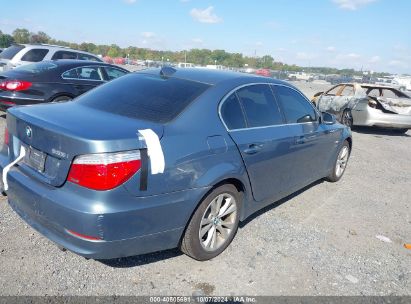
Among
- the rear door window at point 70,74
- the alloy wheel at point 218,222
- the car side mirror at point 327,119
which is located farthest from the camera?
the rear door window at point 70,74

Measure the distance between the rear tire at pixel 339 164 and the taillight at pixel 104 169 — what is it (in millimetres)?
4102

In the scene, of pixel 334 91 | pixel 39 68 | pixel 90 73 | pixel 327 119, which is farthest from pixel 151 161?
pixel 334 91

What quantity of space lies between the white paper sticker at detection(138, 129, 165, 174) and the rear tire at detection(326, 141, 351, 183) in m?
3.87

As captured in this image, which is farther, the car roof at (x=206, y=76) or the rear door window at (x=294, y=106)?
the rear door window at (x=294, y=106)

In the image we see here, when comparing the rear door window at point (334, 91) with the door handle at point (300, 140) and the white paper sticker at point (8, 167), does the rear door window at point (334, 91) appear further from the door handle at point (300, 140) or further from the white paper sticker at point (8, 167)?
the white paper sticker at point (8, 167)

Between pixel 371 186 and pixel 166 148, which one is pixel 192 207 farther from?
pixel 371 186

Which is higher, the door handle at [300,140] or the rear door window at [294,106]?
the rear door window at [294,106]

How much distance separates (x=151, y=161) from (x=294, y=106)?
8.13 ft

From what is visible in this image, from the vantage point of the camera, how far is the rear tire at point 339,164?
5.91 metres

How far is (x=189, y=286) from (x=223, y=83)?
1853 millimetres

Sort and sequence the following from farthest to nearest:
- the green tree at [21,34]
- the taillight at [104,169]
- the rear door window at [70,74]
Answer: the green tree at [21,34] < the rear door window at [70,74] < the taillight at [104,169]

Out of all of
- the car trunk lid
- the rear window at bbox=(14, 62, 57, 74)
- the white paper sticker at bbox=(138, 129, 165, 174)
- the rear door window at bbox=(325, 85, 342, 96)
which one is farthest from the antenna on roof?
the rear door window at bbox=(325, 85, 342, 96)

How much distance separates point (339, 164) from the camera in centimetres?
611

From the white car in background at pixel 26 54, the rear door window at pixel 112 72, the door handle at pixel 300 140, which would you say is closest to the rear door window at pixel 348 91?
the rear door window at pixel 112 72
